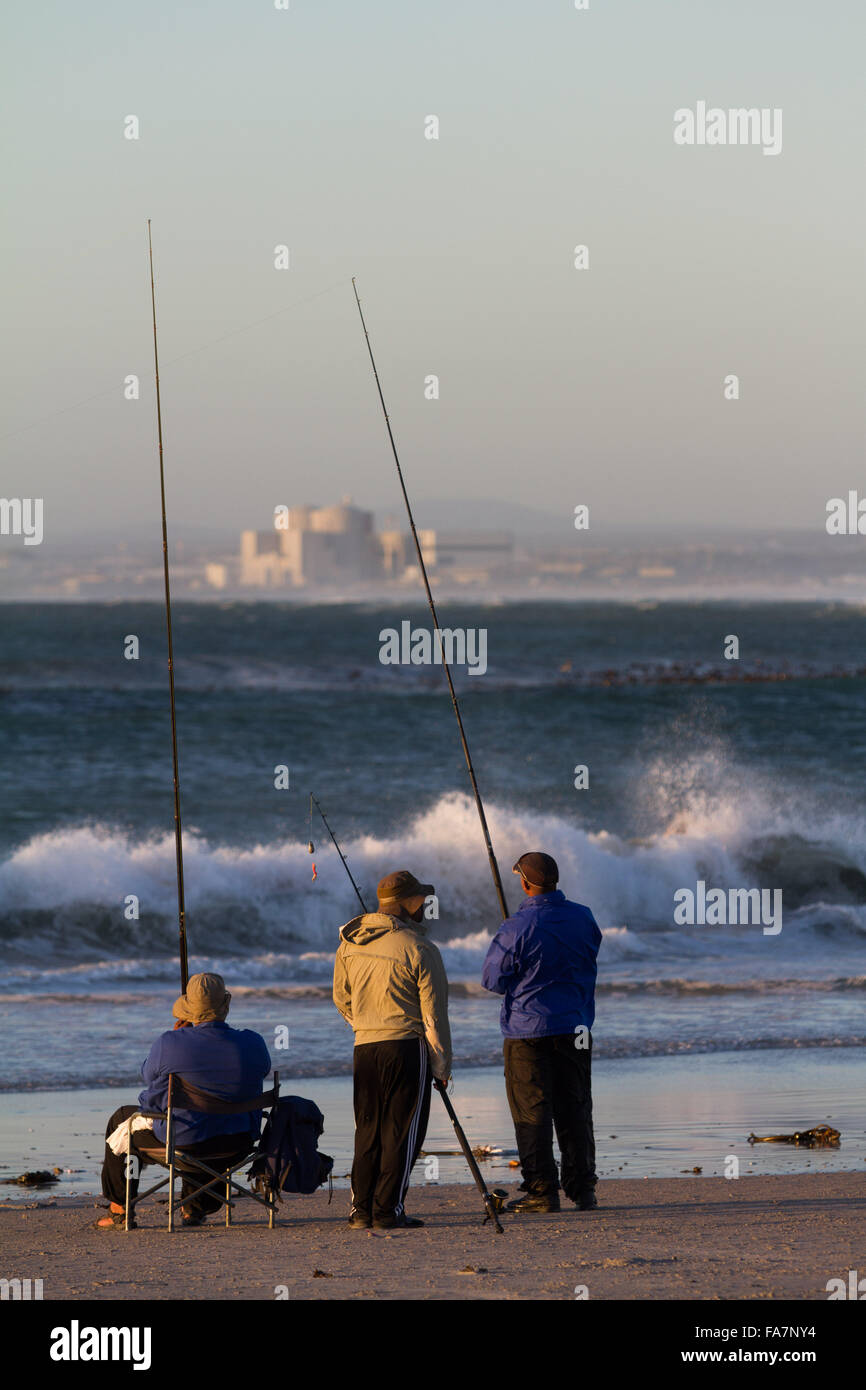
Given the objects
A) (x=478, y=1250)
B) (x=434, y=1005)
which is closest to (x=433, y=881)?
(x=434, y=1005)

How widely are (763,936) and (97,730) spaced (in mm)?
18754

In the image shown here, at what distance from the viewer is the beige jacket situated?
6.02 meters

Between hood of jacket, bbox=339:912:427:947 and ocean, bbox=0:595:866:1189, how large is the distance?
2.56 meters

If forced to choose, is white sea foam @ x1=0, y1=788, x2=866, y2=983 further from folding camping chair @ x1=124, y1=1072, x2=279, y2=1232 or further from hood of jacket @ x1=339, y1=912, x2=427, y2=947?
hood of jacket @ x1=339, y1=912, x2=427, y2=947

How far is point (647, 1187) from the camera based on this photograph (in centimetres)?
696

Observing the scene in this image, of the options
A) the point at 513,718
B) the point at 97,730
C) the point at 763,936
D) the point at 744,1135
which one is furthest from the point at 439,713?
the point at 744,1135

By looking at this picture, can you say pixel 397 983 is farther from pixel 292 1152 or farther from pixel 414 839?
pixel 414 839

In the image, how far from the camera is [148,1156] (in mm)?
6211

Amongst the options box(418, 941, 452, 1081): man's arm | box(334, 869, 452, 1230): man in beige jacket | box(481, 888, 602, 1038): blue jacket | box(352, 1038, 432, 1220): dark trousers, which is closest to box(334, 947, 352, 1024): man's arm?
box(334, 869, 452, 1230): man in beige jacket

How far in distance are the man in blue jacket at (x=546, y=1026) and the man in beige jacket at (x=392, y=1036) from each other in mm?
417

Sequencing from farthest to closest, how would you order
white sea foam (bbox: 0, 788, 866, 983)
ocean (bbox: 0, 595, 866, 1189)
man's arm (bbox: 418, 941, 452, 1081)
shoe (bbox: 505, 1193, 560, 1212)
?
white sea foam (bbox: 0, 788, 866, 983) → ocean (bbox: 0, 595, 866, 1189) → shoe (bbox: 505, 1193, 560, 1212) → man's arm (bbox: 418, 941, 452, 1081)

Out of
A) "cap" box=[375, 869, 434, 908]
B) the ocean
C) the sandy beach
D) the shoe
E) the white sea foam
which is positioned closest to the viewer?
the sandy beach

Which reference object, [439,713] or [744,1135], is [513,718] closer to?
[439,713]

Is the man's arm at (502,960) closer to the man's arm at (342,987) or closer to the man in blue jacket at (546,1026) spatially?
the man in blue jacket at (546,1026)
